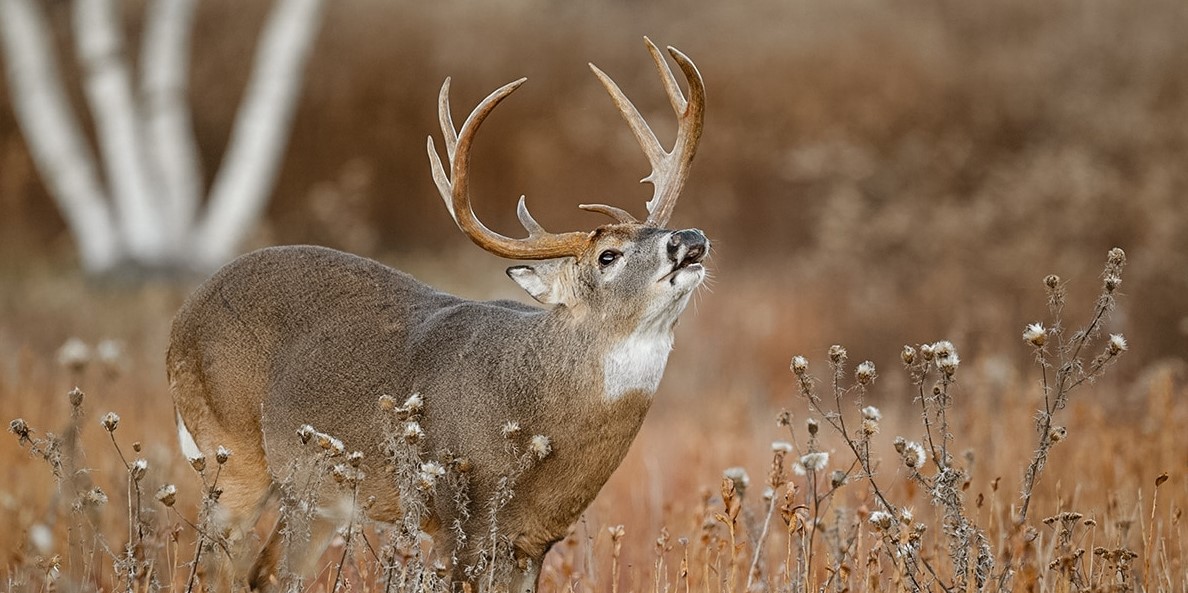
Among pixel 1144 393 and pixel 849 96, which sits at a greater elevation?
pixel 849 96

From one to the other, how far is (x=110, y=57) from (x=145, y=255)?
1.87 metres

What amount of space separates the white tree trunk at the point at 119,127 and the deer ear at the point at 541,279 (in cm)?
974

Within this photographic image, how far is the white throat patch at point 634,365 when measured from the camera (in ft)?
15.0

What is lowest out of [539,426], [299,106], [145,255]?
[539,426]

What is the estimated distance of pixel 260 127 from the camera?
1433 cm

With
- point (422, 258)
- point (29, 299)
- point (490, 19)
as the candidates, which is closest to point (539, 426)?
point (29, 299)

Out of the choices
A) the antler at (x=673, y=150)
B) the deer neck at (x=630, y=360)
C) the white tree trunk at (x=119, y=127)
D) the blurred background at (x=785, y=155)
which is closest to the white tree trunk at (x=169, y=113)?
the white tree trunk at (x=119, y=127)

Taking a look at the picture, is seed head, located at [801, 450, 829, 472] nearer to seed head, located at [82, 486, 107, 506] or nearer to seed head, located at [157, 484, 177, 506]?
seed head, located at [157, 484, 177, 506]

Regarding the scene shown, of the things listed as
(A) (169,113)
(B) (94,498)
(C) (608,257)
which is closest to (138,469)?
(B) (94,498)

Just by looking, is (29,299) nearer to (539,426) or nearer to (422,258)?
(422,258)

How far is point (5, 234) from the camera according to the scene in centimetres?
1527

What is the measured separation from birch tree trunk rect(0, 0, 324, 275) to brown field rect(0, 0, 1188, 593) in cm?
60

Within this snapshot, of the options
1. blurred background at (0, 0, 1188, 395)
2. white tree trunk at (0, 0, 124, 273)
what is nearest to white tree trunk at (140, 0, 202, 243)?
white tree trunk at (0, 0, 124, 273)

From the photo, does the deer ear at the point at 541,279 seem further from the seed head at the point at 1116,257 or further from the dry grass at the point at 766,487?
the seed head at the point at 1116,257
